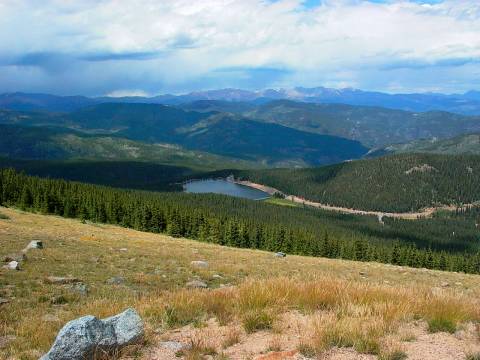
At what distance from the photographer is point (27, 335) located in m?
11.8

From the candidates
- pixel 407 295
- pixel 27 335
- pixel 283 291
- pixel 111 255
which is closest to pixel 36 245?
pixel 111 255

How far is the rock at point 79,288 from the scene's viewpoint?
19.1 m

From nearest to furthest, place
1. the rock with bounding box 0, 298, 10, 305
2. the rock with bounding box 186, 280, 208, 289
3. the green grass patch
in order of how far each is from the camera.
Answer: the green grass patch
the rock with bounding box 0, 298, 10, 305
the rock with bounding box 186, 280, 208, 289

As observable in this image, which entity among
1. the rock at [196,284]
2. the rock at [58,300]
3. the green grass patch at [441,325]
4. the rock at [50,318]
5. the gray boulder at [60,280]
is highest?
the green grass patch at [441,325]

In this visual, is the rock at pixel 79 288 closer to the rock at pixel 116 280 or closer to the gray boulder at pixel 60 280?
the gray boulder at pixel 60 280

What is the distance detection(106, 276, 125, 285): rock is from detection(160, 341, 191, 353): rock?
12.6 meters

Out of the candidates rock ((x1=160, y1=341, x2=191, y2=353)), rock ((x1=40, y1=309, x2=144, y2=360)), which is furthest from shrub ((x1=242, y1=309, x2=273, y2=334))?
rock ((x1=40, y1=309, x2=144, y2=360))

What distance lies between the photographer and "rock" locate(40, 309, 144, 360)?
888 centimetres

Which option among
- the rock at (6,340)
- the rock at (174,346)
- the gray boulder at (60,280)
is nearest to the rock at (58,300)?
the gray boulder at (60,280)

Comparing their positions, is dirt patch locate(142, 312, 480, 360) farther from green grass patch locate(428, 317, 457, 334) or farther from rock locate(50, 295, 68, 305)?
rock locate(50, 295, 68, 305)

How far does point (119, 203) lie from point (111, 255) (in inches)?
3295

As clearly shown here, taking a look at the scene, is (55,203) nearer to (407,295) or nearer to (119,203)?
(119,203)

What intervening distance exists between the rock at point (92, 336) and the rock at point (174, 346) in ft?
2.00

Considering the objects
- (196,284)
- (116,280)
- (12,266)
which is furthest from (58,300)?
(196,284)
